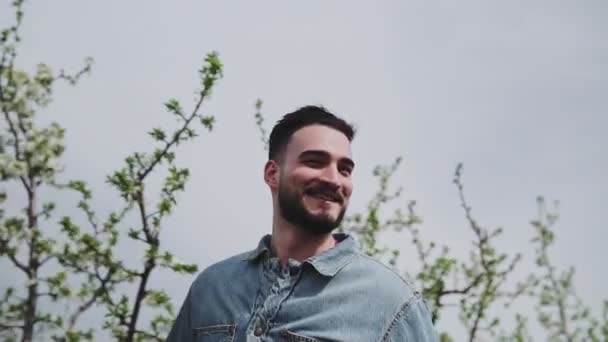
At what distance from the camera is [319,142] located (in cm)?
235

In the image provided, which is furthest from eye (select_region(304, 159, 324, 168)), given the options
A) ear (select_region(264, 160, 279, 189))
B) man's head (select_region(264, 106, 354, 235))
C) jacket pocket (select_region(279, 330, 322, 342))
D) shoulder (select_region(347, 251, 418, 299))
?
jacket pocket (select_region(279, 330, 322, 342))

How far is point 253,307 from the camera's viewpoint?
2.21m

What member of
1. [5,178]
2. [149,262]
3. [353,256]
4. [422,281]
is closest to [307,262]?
[353,256]

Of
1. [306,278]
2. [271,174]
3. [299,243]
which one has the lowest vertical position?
[306,278]

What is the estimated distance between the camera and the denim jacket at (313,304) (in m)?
2.02

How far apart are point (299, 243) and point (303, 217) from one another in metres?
0.13

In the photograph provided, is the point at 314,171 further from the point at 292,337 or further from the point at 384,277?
the point at 292,337

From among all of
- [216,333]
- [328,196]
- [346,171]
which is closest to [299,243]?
[328,196]

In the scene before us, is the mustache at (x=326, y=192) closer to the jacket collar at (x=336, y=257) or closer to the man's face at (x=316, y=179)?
the man's face at (x=316, y=179)

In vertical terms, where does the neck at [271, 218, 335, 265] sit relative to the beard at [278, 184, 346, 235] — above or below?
below

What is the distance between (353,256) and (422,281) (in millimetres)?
6220

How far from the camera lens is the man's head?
7.34ft

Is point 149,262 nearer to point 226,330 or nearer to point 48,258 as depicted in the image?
point 48,258

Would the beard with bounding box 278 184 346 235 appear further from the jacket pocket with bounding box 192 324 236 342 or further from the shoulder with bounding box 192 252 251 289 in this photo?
the jacket pocket with bounding box 192 324 236 342
